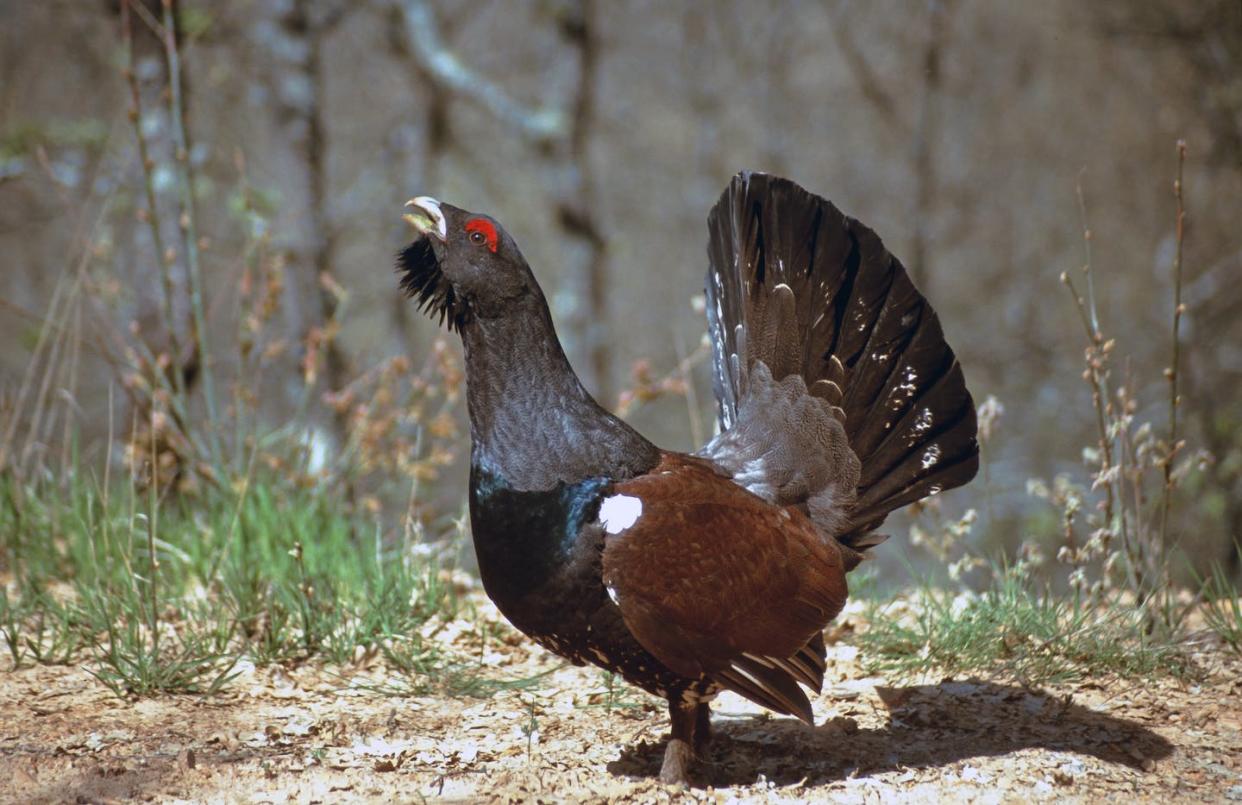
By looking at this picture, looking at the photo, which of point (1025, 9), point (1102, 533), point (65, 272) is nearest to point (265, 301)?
point (65, 272)

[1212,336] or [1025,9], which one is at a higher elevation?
[1025,9]

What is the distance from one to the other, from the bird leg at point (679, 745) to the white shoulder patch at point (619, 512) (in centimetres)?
57

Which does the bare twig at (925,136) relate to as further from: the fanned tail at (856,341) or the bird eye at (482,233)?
the bird eye at (482,233)

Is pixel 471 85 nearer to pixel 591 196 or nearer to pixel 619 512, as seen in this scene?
pixel 591 196

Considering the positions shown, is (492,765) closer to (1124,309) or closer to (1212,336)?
(1212,336)

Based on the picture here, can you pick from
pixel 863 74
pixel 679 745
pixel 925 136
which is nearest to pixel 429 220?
pixel 679 745

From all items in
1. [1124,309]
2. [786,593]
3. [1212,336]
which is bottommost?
[786,593]

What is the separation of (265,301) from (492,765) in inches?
99.9

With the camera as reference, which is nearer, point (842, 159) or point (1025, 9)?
point (1025, 9)

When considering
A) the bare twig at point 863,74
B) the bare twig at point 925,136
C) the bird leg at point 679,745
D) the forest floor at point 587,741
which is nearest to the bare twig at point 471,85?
the bare twig at point 925,136

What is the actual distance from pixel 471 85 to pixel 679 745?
23.1 ft

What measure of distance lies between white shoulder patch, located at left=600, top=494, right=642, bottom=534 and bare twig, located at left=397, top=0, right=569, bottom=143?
20.5ft

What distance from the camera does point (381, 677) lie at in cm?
406

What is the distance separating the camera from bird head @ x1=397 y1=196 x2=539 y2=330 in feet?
10.5
